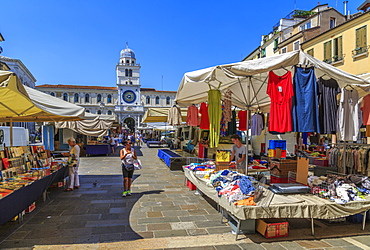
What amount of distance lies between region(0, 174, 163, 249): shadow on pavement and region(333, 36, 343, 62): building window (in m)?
16.9

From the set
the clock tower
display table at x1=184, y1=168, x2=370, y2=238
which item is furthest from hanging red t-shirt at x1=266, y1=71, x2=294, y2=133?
the clock tower

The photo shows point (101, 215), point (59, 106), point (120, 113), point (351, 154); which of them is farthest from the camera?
point (120, 113)

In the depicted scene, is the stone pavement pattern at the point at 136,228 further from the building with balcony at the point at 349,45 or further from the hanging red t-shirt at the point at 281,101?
the building with balcony at the point at 349,45

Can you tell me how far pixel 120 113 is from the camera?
190 feet

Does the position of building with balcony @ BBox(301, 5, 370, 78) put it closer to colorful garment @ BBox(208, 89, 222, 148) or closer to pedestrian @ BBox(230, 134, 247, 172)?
pedestrian @ BBox(230, 134, 247, 172)

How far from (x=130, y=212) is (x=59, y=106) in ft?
9.12

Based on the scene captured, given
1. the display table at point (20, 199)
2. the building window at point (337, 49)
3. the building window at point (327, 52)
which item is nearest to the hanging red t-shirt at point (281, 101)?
the display table at point (20, 199)

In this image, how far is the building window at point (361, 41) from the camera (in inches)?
593

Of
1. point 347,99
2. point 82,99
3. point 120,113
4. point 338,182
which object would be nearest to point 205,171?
point 338,182

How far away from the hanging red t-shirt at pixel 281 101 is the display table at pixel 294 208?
1127 millimetres

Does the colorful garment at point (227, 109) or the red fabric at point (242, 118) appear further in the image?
the red fabric at point (242, 118)

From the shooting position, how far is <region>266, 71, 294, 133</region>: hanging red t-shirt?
408cm

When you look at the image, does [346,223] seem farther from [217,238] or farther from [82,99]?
[82,99]

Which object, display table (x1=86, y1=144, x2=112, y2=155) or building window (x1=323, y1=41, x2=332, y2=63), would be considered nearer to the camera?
display table (x1=86, y1=144, x2=112, y2=155)
